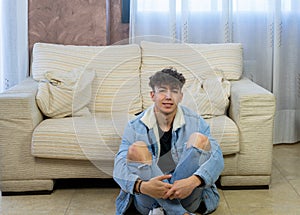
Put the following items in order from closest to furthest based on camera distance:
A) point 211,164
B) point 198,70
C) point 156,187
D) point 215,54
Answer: point 156,187, point 211,164, point 198,70, point 215,54

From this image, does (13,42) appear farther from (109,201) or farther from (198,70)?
(198,70)

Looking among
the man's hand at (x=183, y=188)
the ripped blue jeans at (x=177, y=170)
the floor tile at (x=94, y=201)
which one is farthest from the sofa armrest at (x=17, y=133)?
the man's hand at (x=183, y=188)

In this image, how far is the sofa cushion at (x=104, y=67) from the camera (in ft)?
9.55

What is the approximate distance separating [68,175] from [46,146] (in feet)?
0.70

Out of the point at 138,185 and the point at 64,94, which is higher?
the point at 64,94

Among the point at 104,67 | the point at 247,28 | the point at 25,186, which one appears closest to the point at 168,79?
the point at 104,67

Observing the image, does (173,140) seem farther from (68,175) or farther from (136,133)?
(68,175)

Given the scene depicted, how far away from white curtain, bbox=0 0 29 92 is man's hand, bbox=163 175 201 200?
1703mm

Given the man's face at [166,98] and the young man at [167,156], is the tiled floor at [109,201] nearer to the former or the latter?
the young man at [167,156]

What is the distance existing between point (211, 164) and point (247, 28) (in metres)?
1.64

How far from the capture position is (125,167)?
2.58 meters

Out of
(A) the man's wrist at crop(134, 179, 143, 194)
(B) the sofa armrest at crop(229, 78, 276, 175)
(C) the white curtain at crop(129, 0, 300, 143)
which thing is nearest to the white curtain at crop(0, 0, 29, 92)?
(C) the white curtain at crop(129, 0, 300, 143)

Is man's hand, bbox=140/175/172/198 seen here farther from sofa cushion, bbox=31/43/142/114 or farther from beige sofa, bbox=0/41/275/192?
sofa cushion, bbox=31/43/142/114

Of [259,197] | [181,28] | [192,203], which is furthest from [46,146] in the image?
[181,28]
